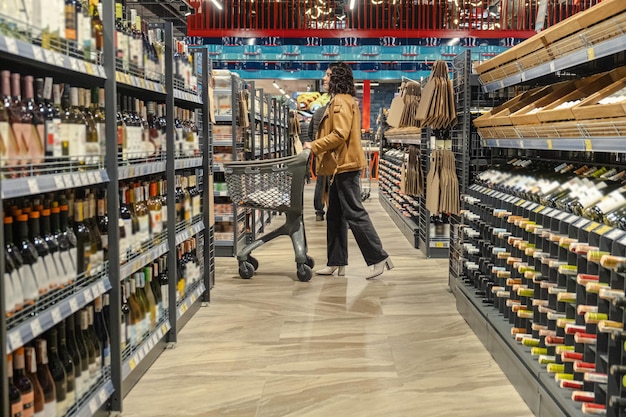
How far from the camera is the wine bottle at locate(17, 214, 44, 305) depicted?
7.18 ft

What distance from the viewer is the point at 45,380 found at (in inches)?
94.0

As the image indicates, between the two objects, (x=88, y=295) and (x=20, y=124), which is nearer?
(x=20, y=124)

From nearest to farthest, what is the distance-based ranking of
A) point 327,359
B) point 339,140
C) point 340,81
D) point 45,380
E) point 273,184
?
point 45,380, point 327,359, point 339,140, point 273,184, point 340,81

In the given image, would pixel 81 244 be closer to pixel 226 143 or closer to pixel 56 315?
pixel 56 315

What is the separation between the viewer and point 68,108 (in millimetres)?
2596

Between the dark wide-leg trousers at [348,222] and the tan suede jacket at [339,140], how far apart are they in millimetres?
98

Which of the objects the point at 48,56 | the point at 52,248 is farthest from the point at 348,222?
the point at 48,56

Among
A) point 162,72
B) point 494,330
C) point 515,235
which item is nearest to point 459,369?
point 494,330

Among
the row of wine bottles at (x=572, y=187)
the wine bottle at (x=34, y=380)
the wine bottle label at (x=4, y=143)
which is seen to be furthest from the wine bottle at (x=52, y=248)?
the row of wine bottles at (x=572, y=187)

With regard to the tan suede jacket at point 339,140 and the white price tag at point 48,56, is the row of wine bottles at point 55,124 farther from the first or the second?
the tan suede jacket at point 339,140

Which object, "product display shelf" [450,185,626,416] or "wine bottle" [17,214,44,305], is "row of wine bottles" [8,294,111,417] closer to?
"wine bottle" [17,214,44,305]

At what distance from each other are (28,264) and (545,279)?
2170 mm

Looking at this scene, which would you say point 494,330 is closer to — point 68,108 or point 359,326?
point 359,326

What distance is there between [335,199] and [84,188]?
314 centimetres
